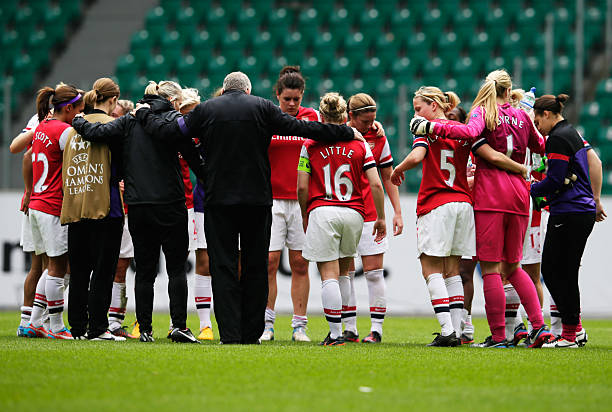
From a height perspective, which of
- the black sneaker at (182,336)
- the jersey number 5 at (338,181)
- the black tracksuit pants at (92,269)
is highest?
the jersey number 5 at (338,181)

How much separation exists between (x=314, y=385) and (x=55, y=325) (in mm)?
3452

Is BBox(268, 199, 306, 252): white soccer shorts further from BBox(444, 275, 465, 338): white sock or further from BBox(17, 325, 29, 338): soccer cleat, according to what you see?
BBox(17, 325, 29, 338): soccer cleat

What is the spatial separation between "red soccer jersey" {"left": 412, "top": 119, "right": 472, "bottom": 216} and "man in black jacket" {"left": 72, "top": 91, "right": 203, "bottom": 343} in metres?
1.68

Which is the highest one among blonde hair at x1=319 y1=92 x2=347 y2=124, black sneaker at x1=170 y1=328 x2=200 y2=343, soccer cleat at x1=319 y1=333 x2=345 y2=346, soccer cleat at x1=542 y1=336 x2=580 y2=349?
blonde hair at x1=319 y1=92 x2=347 y2=124

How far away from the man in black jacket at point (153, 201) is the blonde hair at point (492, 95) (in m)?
2.14

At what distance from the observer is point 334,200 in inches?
250

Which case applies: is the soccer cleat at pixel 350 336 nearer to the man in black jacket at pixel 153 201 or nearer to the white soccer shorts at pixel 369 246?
the white soccer shorts at pixel 369 246

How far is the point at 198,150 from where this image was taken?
629 centimetres

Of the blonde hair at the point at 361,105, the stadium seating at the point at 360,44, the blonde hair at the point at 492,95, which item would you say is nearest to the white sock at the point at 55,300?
the blonde hair at the point at 361,105

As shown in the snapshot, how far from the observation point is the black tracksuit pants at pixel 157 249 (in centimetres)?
618

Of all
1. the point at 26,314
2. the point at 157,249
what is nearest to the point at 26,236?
the point at 26,314

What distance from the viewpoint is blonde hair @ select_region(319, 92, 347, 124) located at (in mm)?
6328

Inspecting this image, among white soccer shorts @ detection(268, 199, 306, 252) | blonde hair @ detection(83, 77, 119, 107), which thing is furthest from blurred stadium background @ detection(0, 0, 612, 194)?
blonde hair @ detection(83, 77, 119, 107)

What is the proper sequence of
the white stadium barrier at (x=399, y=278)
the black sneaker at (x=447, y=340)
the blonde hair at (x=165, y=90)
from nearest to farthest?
1. the black sneaker at (x=447, y=340)
2. the blonde hair at (x=165, y=90)
3. the white stadium barrier at (x=399, y=278)
